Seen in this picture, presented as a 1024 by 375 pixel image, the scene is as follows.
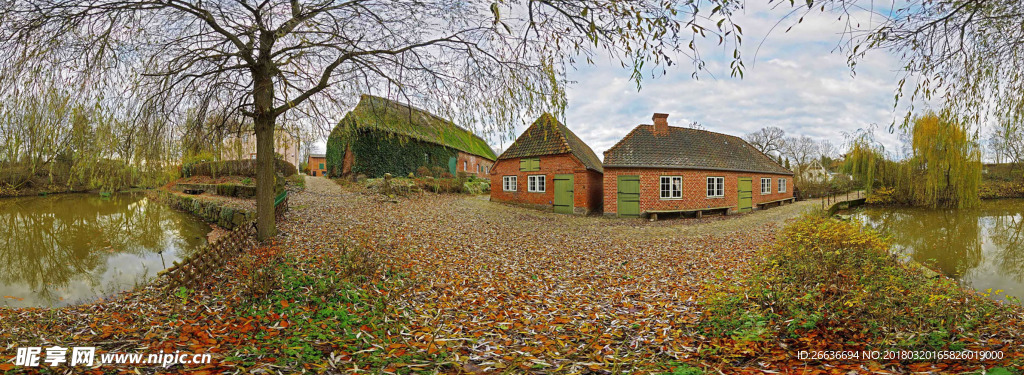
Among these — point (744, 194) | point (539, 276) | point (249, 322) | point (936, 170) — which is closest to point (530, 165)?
point (744, 194)

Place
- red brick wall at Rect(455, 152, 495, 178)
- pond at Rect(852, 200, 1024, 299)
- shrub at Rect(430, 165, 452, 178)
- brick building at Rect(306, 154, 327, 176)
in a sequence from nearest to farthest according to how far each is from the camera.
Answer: pond at Rect(852, 200, 1024, 299), shrub at Rect(430, 165, 452, 178), red brick wall at Rect(455, 152, 495, 178), brick building at Rect(306, 154, 327, 176)

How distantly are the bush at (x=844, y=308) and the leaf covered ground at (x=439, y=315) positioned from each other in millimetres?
192

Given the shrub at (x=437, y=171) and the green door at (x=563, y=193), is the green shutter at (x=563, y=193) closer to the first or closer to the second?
the green door at (x=563, y=193)

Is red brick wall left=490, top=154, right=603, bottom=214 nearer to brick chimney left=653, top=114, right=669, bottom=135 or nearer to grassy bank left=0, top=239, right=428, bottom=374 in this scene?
brick chimney left=653, top=114, right=669, bottom=135

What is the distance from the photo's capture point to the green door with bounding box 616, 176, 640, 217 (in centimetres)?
1634

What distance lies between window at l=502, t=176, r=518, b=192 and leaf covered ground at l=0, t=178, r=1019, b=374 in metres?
9.79

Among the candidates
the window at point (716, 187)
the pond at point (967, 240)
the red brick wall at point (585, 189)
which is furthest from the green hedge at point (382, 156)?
the pond at point (967, 240)

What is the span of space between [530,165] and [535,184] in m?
0.96

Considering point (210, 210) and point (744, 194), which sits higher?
point (744, 194)

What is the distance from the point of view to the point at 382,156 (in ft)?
78.0

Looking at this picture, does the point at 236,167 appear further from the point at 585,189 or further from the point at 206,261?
the point at 585,189

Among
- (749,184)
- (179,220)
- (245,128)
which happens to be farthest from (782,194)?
(179,220)

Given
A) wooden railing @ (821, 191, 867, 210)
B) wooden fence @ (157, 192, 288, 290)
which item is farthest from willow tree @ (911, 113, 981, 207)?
wooden fence @ (157, 192, 288, 290)

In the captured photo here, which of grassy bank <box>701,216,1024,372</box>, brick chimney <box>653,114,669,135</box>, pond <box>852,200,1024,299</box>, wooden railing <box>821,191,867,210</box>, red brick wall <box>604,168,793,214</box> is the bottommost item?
pond <box>852,200,1024,299</box>
